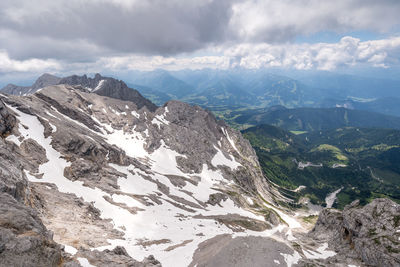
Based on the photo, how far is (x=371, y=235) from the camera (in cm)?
6669

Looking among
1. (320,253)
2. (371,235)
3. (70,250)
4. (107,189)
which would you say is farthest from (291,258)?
(107,189)

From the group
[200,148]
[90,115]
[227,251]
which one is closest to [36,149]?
[227,251]

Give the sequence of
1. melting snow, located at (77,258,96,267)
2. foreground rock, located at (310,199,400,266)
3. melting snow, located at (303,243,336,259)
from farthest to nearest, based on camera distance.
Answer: melting snow, located at (303,243,336,259)
foreground rock, located at (310,199,400,266)
melting snow, located at (77,258,96,267)

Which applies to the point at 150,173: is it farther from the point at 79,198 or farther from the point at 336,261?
the point at 336,261

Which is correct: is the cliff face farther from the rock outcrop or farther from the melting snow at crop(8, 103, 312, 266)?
the rock outcrop

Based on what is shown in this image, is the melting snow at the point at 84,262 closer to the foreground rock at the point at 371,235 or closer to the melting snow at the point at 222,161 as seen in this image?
the foreground rock at the point at 371,235

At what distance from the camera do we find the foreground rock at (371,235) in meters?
58.7

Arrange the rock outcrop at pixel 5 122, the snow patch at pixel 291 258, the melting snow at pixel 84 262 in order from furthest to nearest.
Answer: the rock outcrop at pixel 5 122
the snow patch at pixel 291 258
the melting snow at pixel 84 262

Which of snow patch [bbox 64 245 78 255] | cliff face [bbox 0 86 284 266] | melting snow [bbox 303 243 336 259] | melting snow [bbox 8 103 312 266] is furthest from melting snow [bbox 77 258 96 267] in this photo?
melting snow [bbox 303 243 336 259]

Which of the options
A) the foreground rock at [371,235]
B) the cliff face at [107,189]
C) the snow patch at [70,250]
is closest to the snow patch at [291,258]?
the cliff face at [107,189]

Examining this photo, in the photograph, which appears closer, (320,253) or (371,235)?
(371,235)

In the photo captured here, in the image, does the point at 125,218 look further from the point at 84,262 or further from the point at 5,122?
the point at 5,122

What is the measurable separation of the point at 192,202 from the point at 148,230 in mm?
46313

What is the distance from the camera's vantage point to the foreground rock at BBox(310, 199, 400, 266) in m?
58.7
